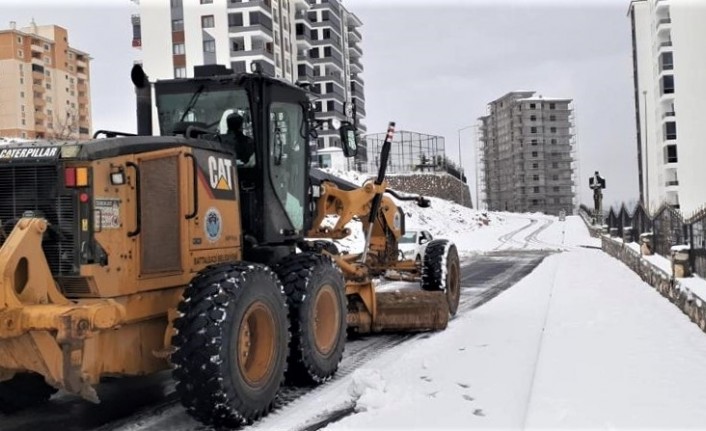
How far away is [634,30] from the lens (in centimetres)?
7944

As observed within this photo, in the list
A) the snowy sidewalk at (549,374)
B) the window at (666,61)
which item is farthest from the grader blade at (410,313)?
the window at (666,61)

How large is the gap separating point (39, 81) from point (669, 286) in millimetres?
103201

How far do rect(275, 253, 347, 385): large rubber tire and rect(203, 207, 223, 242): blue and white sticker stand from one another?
36.8 inches

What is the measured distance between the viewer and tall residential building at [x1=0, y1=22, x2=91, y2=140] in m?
91.4

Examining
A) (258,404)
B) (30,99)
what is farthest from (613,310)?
(30,99)

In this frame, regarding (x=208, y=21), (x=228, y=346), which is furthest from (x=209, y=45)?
(x=228, y=346)

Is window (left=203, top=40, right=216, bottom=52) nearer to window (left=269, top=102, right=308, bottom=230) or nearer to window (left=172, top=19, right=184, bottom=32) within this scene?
window (left=172, top=19, right=184, bottom=32)

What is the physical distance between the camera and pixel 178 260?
5.54 meters

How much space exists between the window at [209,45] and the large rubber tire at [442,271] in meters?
53.8

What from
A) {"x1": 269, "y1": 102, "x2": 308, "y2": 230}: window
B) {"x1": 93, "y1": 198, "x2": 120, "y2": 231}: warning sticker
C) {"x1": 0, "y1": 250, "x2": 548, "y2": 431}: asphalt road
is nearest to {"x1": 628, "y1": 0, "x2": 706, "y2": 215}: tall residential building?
{"x1": 0, "y1": 250, "x2": 548, "y2": 431}: asphalt road

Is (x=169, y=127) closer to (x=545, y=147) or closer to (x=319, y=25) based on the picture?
(x=319, y=25)

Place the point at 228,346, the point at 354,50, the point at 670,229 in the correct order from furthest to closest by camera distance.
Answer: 1. the point at 354,50
2. the point at 670,229
3. the point at 228,346

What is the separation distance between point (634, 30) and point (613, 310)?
7828 centimetres

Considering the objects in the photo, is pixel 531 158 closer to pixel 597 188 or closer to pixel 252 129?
pixel 597 188
